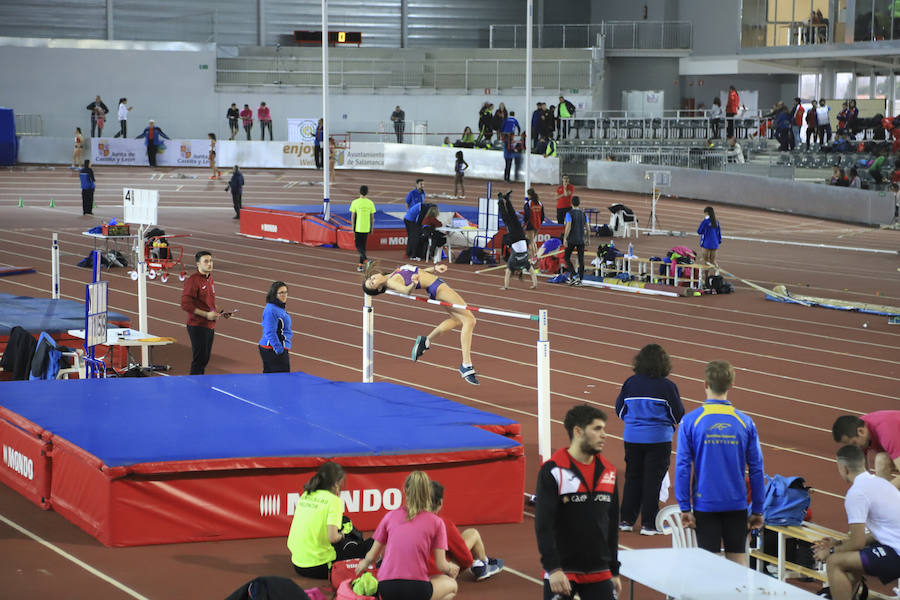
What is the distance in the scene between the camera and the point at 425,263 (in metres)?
24.5

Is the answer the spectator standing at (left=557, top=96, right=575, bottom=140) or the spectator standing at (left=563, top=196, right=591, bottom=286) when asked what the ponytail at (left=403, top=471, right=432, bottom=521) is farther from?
the spectator standing at (left=557, top=96, right=575, bottom=140)

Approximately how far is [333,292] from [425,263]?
14.0ft

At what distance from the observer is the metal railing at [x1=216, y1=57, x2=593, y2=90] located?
4769cm

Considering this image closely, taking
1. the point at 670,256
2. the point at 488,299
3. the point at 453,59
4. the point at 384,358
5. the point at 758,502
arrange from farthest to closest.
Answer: the point at 453,59 → the point at 670,256 → the point at 488,299 → the point at 384,358 → the point at 758,502

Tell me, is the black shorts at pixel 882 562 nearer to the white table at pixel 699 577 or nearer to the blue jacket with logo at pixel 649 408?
the white table at pixel 699 577

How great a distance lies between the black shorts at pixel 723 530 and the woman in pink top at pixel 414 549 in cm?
144

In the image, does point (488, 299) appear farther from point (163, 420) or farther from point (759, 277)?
point (163, 420)

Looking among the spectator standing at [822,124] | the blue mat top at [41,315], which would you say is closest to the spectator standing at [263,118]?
the spectator standing at [822,124]

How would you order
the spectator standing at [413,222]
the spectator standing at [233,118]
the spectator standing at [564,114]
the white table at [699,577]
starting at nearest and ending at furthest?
the white table at [699,577] → the spectator standing at [413,222] → the spectator standing at [564,114] → the spectator standing at [233,118]

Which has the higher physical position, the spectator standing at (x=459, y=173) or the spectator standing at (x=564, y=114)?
the spectator standing at (x=564, y=114)

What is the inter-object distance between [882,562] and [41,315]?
11171 millimetres

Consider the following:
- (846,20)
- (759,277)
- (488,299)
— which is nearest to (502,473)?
(488,299)

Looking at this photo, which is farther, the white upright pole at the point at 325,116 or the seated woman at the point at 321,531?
the white upright pole at the point at 325,116

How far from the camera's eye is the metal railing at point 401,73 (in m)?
47.7
